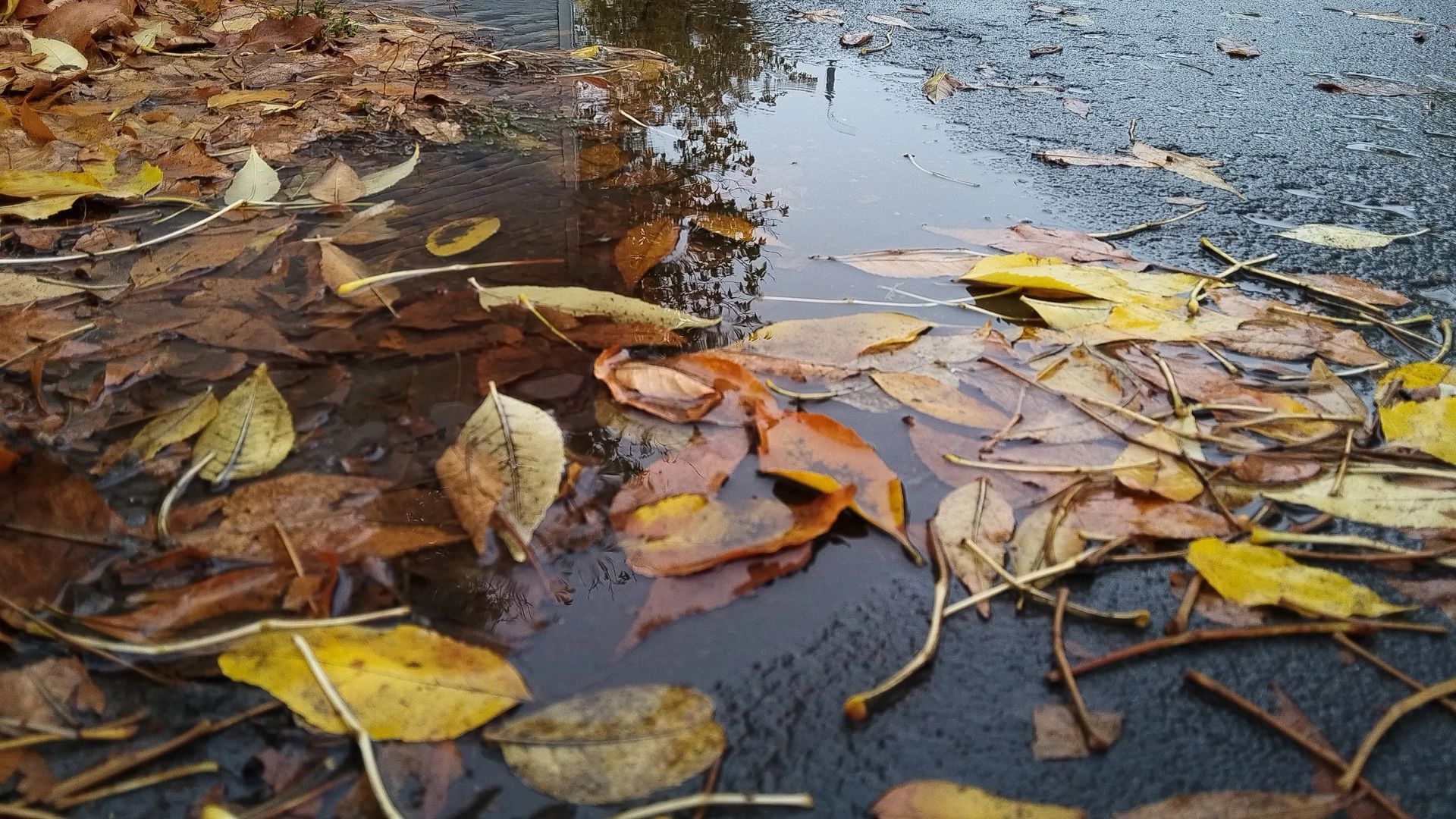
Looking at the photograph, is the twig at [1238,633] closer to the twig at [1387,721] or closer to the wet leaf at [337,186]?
the twig at [1387,721]

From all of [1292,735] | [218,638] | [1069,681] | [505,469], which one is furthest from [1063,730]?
[218,638]

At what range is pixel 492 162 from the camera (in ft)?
6.82

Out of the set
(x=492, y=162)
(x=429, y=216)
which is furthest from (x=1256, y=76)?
(x=429, y=216)

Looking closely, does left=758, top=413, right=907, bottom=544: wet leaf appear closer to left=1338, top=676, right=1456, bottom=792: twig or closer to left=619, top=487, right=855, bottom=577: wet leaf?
left=619, top=487, right=855, bottom=577: wet leaf

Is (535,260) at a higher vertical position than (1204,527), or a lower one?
higher

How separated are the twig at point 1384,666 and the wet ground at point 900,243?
1cm

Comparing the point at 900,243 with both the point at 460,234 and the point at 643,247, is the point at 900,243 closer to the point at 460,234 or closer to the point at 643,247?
the point at 643,247

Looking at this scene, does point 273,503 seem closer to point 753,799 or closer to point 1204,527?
point 753,799

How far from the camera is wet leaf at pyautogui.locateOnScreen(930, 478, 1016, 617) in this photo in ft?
3.28

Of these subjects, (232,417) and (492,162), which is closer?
(232,417)

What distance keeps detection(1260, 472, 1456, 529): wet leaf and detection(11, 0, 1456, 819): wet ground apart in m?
0.19

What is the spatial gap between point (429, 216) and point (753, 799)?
138 cm

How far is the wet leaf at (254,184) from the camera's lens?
5.92ft

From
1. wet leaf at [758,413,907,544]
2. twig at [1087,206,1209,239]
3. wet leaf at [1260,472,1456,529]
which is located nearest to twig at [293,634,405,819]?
wet leaf at [758,413,907,544]
